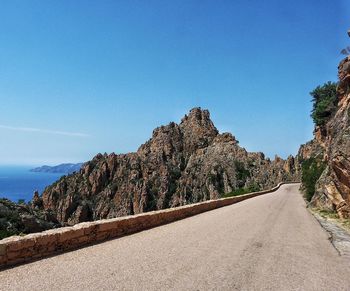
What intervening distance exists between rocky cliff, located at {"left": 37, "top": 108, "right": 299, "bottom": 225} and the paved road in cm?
Answer: 8735

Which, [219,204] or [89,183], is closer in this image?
[219,204]

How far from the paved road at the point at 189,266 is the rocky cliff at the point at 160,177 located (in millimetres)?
87345

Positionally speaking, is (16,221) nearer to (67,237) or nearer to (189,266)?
(67,237)

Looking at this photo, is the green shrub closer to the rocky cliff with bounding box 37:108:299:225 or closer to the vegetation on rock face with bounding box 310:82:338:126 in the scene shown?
the rocky cliff with bounding box 37:108:299:225

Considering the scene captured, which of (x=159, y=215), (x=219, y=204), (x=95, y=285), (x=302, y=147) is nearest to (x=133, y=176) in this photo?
(x=302, y=147)

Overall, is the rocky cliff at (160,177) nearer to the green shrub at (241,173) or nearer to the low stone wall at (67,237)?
the green shrub at (241,173)

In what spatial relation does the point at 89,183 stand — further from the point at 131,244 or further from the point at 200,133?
the point at 131,244

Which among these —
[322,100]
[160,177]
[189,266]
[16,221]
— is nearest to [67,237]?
[189,266]

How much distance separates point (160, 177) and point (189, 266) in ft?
390

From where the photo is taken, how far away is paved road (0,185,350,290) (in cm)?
617

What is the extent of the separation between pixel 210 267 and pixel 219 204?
57.8 ft

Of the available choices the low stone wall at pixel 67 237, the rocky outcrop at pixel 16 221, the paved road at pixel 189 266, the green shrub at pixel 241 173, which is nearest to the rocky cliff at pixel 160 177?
the green shrub at pixel 241 173

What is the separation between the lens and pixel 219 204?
24.9 meters

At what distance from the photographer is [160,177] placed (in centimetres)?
12600
